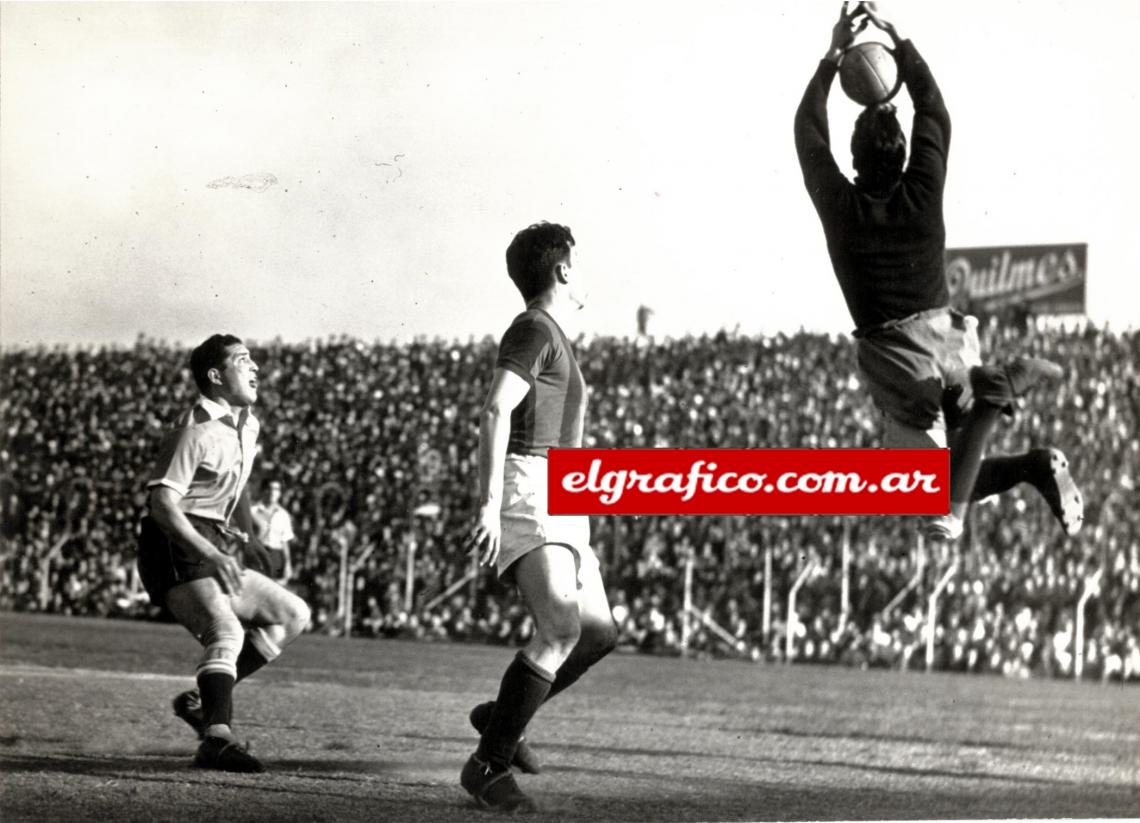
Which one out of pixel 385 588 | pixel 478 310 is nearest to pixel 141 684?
pixel 385 588

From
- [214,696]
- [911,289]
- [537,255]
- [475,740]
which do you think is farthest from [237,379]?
[911,289]

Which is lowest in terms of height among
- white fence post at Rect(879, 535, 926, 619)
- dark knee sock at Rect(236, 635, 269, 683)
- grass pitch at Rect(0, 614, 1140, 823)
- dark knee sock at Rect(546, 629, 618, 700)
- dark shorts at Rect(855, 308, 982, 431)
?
grass pitch at Rect(0, 614, 1140, 823)

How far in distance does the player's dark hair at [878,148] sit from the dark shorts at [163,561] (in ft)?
10.3

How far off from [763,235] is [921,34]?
1.16 metres

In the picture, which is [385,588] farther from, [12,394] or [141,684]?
[12,394]

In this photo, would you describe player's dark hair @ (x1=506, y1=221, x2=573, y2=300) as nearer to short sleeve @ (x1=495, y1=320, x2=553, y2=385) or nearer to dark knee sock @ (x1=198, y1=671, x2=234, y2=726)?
short sleeve @ (x1=495, y1=320, x2=553, y2=385)

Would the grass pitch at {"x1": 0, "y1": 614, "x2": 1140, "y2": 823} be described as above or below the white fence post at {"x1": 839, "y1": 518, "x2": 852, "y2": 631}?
below

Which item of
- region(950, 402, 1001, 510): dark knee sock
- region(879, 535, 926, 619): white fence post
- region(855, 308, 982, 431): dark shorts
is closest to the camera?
region(855, 308, 982, 431): dark shorts

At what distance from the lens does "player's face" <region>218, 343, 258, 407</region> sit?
20.7 ft

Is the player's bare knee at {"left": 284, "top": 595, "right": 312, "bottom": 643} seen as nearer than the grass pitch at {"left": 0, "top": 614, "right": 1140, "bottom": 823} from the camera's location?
No

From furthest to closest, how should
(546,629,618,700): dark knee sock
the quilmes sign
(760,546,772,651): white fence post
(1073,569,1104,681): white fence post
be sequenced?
(760,546,772,651): white fence post
(1073,569,1104,681): white fence post
the quilmes sign
(546,629,618,700): dark knee sock

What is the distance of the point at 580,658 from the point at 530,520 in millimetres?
558

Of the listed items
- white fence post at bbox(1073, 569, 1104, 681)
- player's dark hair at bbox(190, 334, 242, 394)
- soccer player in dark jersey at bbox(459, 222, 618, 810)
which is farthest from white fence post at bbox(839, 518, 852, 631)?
player's dark hair at bbox(190, 334, 242, 394)

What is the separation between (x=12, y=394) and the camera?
22.2 ft
